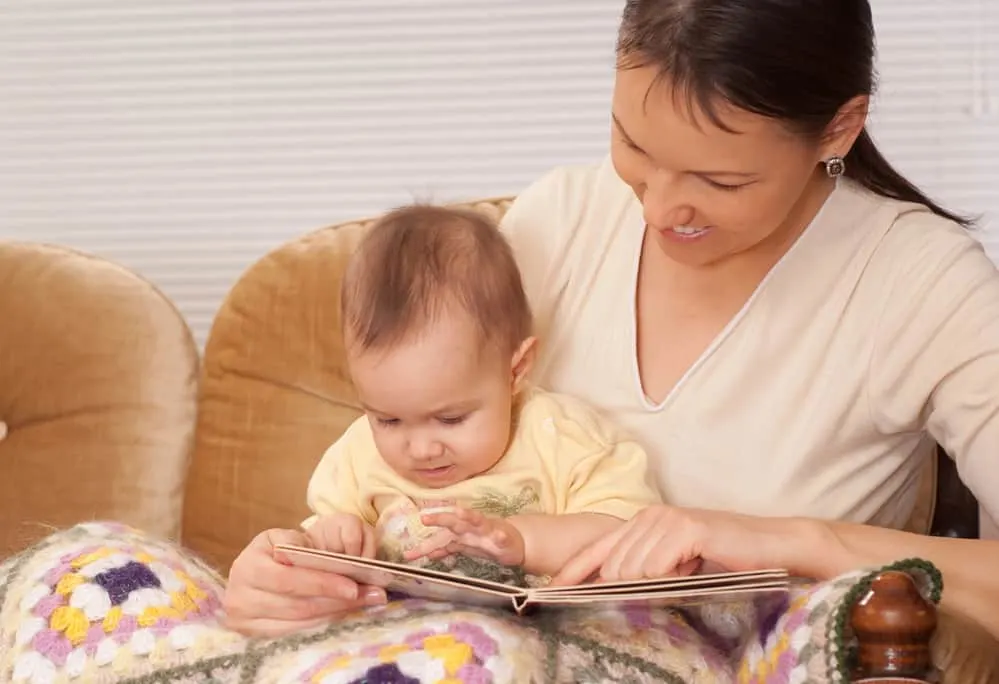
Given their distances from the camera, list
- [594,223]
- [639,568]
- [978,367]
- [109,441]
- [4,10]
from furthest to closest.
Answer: [4,10] < [109,441] < [594,223] < [978,367] < [639,568]

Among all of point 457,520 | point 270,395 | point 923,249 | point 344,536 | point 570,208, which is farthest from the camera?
point 270,395

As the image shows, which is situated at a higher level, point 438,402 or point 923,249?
point 923,249

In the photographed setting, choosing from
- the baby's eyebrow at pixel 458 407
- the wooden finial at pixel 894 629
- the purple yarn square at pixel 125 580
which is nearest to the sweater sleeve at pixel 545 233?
the baby's eyebrow at pixel 458 407

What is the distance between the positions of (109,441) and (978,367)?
1243 millimetres

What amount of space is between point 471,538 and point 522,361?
297 millimetres

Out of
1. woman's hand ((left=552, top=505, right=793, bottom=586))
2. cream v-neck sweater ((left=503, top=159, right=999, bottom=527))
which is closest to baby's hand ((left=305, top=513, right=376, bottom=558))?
woman's hand ((left=552, top=505, right=793, bottom=586))

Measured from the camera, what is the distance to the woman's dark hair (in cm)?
129

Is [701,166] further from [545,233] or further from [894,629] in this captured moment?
[894,629]

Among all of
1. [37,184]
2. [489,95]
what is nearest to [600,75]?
[489,95]

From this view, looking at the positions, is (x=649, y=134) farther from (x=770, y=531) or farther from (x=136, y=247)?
(x=136, y=247)

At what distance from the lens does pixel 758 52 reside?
129 cm

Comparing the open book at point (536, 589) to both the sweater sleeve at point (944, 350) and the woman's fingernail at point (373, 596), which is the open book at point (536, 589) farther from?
the sweater sleeve at point (944, 350)

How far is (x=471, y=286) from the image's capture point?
4.75ft

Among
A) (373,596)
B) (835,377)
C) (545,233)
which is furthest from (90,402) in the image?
(835,377)
